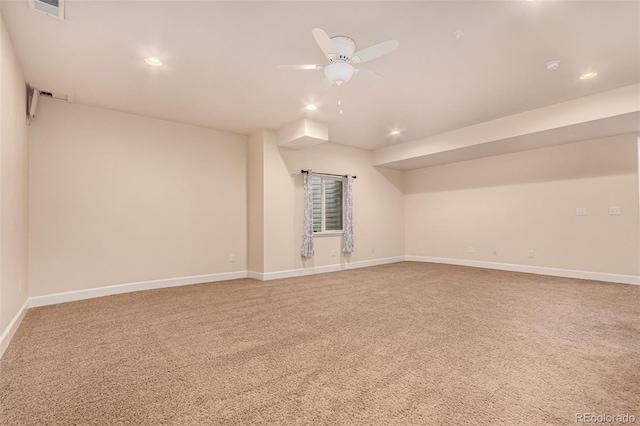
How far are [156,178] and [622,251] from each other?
7.76 meters

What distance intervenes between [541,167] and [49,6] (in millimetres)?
7360

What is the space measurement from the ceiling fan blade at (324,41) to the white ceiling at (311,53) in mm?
246

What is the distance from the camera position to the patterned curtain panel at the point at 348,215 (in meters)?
6.54

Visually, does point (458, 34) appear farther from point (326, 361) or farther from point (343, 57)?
point (326, 361)

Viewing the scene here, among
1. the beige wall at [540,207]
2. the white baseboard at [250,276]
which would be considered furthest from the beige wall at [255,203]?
the beige wall at [540,207]

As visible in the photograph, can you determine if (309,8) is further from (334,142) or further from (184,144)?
(334,142)

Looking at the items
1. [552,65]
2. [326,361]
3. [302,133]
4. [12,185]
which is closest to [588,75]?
[552,65]

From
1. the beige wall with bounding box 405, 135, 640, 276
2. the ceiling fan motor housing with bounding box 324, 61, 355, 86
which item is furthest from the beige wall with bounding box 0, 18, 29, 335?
the beige wall with bounding box 405, 135, 640, 276

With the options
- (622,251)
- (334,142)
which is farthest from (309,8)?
(622,251)

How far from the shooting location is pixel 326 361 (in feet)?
7.34

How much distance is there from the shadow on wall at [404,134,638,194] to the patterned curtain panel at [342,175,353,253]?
2372mm

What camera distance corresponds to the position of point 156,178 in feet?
16.1

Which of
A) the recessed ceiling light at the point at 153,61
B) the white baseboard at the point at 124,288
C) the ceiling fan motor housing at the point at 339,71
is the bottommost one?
the white baseboard at the point at 124,288

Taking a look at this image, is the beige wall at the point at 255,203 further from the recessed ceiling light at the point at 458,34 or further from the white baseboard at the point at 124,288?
the recessed ceiling light at the point at 458,34
